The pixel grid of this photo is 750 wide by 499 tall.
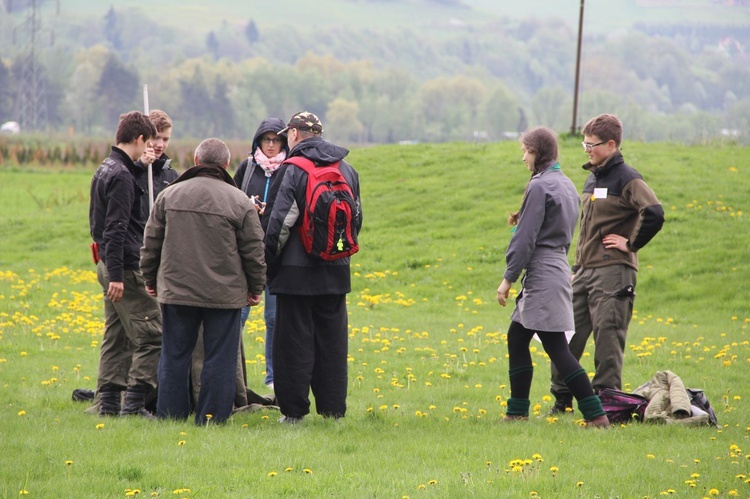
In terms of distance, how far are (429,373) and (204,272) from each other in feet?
12.2

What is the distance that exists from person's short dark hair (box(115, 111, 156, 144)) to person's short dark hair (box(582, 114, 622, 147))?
3.48m

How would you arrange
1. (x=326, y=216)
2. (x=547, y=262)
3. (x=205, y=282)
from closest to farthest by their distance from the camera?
1. (x=205, y=282)
2. (x=326, y=216)
3. (x=547, y=262)

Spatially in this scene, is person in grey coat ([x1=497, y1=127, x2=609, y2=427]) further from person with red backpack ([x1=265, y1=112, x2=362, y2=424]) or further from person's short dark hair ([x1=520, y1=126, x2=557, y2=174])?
person with red backpack ([x1=265, y1=112, x2=362, y2=424])

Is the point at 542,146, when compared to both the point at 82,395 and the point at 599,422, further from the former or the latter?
the point at 82,395

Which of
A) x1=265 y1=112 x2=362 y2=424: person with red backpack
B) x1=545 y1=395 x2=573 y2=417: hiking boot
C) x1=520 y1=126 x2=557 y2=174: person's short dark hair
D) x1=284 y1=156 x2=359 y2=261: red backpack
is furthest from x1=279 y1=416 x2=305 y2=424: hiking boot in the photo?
x1=520 y1=126 x2=557 y2=174: person's short dark hair

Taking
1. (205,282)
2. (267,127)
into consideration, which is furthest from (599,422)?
(267,127)

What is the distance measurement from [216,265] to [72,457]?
5.65 feet

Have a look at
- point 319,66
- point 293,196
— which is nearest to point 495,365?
point 293,196

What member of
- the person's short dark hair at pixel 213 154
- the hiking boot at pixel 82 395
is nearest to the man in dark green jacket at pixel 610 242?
the person's short dark hair at pixel 213 154

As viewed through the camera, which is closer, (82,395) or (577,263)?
(577,263)

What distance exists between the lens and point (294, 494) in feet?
17.5

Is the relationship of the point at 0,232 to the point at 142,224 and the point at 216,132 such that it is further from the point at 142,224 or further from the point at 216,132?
the point at 216,132

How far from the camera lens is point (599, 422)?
718 cm

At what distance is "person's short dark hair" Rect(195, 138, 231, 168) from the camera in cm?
713
